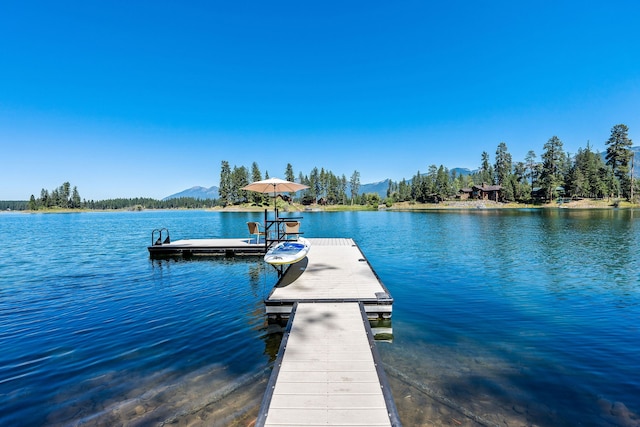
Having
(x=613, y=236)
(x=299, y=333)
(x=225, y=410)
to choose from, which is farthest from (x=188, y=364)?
(x=613, y=236)

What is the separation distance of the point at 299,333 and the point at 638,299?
12228 mm

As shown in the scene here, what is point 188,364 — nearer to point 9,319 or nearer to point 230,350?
point 230,350

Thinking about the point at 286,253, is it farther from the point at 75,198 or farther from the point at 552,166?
the point at 75,198

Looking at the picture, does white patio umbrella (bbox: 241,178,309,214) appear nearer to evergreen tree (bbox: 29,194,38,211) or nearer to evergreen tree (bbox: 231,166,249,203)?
evergreen tree (bbox: 231,166,249,203)

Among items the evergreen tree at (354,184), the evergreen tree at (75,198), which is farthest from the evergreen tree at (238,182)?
the evergreen tree at (75,198)

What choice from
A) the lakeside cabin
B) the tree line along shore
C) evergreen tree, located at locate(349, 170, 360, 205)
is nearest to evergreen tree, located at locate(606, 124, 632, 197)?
the tree line along shore

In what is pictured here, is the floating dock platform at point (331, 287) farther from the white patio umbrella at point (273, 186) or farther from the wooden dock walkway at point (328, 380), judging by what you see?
the white patio umbrella at point (273, 186)

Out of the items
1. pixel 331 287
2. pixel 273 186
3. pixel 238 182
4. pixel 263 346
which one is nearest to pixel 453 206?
pixel 238 182

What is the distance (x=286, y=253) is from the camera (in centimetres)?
992

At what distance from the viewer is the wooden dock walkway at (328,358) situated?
373cm

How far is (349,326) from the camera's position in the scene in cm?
631

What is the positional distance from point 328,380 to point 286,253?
5755mm

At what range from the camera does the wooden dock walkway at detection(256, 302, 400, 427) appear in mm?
3670

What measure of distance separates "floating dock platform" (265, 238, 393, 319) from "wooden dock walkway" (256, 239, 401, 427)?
3 centimetres
